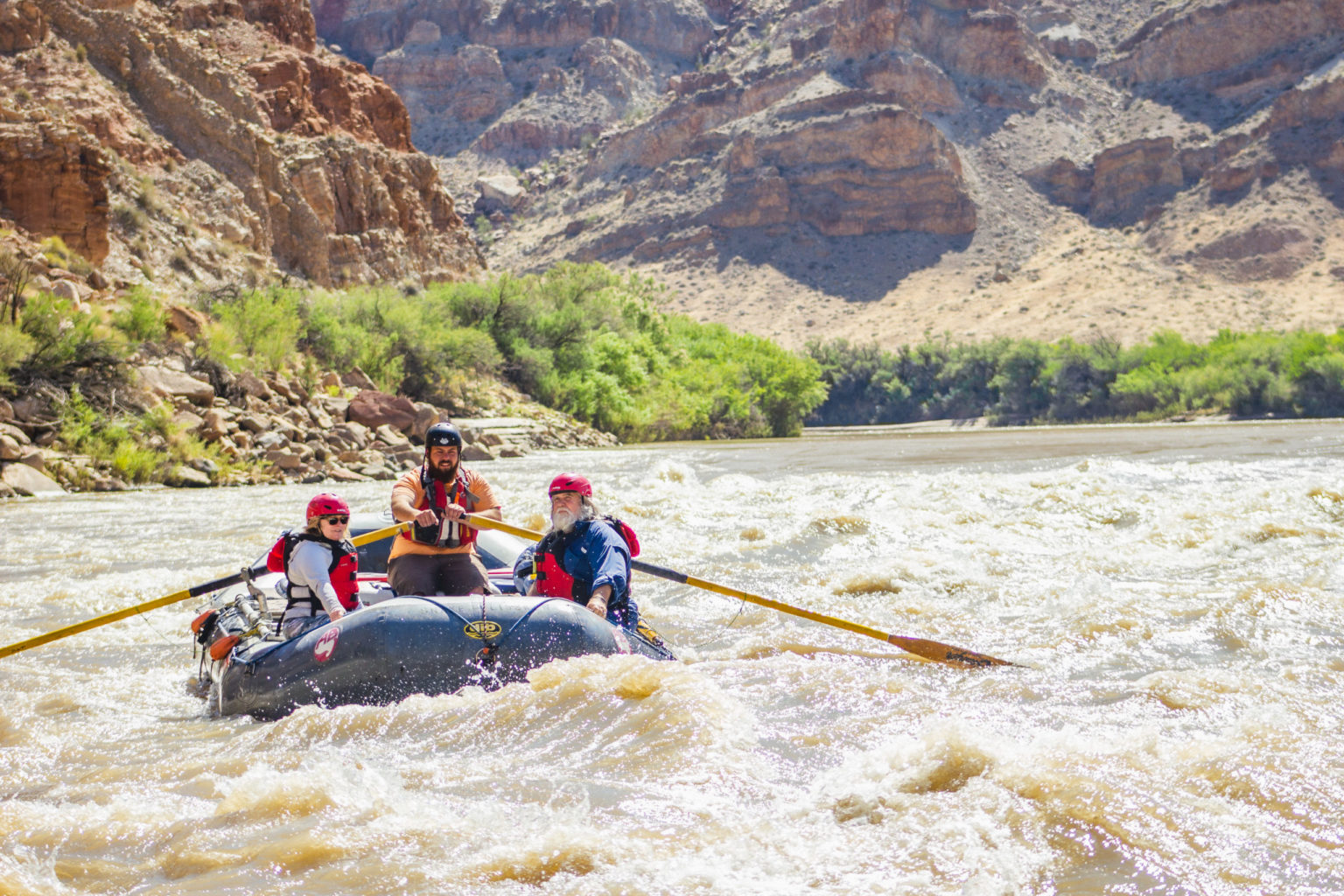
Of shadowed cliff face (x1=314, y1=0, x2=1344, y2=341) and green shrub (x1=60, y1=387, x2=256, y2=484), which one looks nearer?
green shrub (x1=60, y1=387, x2=256, y2=484)

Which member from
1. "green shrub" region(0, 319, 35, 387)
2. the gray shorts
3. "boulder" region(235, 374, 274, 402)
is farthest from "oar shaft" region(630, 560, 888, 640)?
"boulder" region(235, 374, 274, 402)

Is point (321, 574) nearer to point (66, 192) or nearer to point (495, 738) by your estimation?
point (495, 738)

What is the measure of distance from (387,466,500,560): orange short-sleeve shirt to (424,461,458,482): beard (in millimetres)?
95

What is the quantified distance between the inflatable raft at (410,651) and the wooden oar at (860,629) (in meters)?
1.24

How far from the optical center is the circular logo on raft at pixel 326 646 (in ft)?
18.0

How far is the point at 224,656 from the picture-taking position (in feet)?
20.1

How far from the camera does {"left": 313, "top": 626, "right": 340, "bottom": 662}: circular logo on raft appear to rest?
18.0 feet

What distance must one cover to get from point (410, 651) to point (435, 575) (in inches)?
50.9

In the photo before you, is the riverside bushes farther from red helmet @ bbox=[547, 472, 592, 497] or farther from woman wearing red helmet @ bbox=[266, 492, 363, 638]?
woman wearing red helmet @ bbox=[266, 492, 363, 638]

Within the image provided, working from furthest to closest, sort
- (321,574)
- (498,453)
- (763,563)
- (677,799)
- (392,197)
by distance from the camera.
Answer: (392,197), (498,453), (763,563), (321,574), (677,799)

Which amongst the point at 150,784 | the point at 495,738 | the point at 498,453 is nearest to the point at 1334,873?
the point at 495,738

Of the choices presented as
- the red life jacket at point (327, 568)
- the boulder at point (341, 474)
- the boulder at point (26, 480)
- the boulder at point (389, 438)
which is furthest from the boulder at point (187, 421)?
the red life jacket at point (327, 568)

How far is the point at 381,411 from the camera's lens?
24.5 m

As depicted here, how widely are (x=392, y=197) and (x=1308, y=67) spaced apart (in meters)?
78.9
